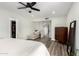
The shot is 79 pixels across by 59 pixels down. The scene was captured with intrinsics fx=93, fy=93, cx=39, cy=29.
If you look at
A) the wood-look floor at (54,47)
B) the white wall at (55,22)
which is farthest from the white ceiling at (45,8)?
the wood-look floor at (54,47)

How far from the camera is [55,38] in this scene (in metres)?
1.27

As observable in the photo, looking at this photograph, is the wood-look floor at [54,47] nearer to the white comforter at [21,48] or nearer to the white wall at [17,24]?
the white comforter at [21,48]

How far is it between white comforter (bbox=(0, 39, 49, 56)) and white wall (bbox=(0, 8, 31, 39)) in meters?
0.08

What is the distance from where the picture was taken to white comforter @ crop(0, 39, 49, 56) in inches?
44.4

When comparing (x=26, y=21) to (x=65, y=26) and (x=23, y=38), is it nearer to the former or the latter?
(x=23, y=38)

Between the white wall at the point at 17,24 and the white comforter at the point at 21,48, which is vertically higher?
the white wall at the point at 17,24

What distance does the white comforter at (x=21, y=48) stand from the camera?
1128mm

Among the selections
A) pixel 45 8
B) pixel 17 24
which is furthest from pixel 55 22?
pixel 17 24

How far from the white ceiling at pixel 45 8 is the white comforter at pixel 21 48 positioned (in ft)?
1.23

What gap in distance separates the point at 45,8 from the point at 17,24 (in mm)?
427

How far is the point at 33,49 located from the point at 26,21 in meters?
0.38

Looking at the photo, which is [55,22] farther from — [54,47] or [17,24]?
[17,24]

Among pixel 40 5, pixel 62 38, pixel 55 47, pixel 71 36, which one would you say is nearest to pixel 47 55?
pixel 55 47

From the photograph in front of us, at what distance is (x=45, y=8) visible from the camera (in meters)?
1.19
